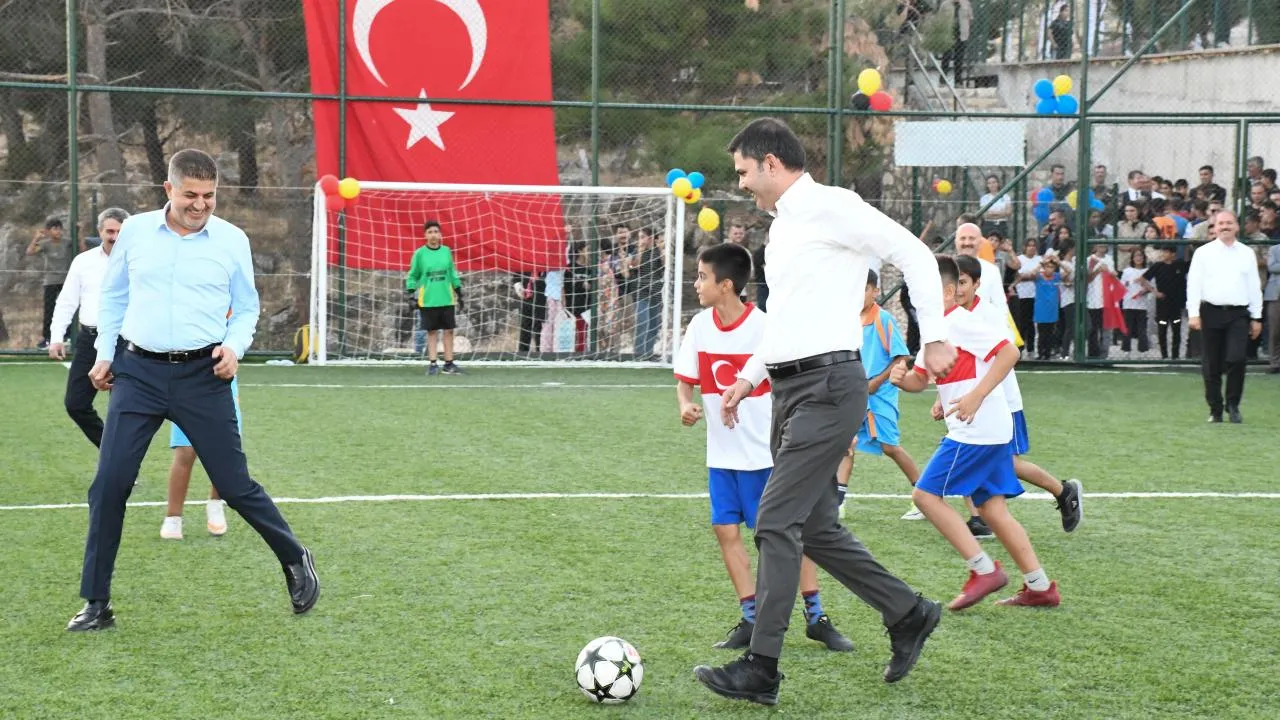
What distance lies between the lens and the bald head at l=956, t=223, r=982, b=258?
7.99 meters

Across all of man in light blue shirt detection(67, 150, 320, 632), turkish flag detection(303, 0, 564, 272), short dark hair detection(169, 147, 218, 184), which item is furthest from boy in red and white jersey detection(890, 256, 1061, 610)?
turkish flag detection(303, 0, 564, 272)

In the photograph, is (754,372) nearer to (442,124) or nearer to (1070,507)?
(1070,507)

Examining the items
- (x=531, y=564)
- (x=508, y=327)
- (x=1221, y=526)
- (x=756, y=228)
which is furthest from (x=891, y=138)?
(x=531, y=564)

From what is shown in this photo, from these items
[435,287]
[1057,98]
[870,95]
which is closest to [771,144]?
[435,287]

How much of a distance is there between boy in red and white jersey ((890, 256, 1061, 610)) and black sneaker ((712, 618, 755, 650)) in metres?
1.04

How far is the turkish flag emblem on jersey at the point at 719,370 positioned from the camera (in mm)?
5734

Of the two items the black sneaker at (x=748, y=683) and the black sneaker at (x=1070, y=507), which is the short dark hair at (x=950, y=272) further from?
the black sneaker at (x=748, y=683)

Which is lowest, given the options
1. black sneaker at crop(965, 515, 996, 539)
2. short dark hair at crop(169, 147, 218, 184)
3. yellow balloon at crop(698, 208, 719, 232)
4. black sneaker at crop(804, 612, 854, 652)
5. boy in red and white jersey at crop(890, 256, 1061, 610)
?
black sneaker at crop(804, 612, 854, 652)

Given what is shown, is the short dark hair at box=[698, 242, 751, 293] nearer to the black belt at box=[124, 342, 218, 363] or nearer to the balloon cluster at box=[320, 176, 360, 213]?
the black belt at box=[124, 342, 218, 363]

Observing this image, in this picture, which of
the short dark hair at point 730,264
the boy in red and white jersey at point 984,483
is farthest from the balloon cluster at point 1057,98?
the short dark hair at point 730,264

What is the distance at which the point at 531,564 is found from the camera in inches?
277

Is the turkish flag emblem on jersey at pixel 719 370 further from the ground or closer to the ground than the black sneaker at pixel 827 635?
further from the ground

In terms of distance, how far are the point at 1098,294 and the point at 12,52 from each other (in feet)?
49.9

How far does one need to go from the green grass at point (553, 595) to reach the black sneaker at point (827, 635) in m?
0.06
